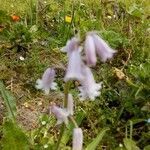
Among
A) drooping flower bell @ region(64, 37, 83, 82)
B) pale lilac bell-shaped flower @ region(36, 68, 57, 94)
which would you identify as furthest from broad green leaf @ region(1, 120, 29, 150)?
drooping flower bell @ region(64, 37, 83, 82)

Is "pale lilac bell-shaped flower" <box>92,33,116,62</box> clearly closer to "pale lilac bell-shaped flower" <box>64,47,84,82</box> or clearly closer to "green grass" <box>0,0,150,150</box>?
"pale lilac bell-shaped flower" <box>64,47,84,82</box>

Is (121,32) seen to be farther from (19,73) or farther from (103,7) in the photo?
(19,73)

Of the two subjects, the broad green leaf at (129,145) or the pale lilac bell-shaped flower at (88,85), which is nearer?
the pale lilac bell-shaped flower at (88,85)

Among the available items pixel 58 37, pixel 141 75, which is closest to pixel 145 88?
pixel 141 75

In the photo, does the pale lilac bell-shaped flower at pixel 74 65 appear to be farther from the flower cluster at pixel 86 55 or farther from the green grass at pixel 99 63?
the green grass at pixel 99 63

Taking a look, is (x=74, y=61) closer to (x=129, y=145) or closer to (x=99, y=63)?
(x=129, y=145)

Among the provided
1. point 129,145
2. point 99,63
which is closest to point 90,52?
point 129,145

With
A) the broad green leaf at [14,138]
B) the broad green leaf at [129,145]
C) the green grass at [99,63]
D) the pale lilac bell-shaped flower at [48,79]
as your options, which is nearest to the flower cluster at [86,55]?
the pale lilac bell-shaped flower at [48,79]
